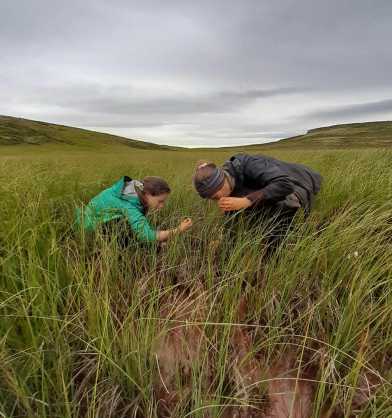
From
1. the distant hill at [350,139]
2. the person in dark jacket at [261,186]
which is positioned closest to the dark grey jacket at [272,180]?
the person in dark jacket at [261,186]

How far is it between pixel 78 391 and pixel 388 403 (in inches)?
46.5

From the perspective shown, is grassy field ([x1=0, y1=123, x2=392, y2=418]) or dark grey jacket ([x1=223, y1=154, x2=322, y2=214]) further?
dark grey jacket ([x1=223, y1=154, x2=322, y2=214])

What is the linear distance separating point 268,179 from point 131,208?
128cm

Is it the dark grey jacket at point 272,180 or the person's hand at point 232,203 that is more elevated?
the dark grey jacket at point 272,180

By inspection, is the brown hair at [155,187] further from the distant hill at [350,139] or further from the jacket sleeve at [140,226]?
the distant hill at [350,139]

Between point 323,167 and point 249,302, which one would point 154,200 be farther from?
point 323,167

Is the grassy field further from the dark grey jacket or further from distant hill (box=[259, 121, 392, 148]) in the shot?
distant hill (box=[259, 121, 392, 148])

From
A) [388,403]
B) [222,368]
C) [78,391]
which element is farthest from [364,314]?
[78,391]

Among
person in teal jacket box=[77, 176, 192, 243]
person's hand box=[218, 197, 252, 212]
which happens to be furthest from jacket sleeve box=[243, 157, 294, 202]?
person in teal jacket box=[77, 176, 192, 243]

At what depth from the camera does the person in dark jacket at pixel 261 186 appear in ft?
7.68

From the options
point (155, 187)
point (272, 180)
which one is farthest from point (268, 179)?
point (155, 187)

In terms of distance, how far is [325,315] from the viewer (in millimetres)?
1466

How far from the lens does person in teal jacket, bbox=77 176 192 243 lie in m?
2.00

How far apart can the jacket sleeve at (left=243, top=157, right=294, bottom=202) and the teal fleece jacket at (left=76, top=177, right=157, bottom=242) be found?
95 centimetres
